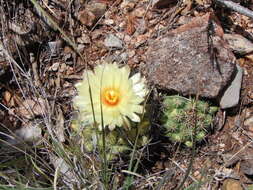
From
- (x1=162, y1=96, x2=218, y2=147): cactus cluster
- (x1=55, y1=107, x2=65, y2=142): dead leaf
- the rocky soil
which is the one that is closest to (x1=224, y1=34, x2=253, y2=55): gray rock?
the rocky soil

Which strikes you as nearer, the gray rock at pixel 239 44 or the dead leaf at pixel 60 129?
the dead leaf at pixel 60 129

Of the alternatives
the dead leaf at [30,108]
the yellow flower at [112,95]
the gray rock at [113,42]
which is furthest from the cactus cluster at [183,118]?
the dead leaf at [30,108]

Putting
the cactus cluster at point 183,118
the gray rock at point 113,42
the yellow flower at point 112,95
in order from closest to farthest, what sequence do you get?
1. the yellow flower at point 112,95
2. the cactus cluster at point 183,118
3. the gray rock at point 113,42

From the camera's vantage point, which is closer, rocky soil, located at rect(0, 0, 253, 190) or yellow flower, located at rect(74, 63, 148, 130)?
yellow flower, located at rect(74, 63, 148, 130)

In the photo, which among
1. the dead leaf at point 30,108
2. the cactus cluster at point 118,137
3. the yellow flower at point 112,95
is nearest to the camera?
the yellow flower at point 112,95

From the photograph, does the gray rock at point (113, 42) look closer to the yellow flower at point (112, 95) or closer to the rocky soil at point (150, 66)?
the rocky soil at point (150, 66)

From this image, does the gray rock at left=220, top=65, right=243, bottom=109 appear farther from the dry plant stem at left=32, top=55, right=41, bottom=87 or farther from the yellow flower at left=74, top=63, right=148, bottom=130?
the dry plant stem at left=32, top=55, right=41, bottom=87

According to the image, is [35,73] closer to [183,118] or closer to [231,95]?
[183,118]
